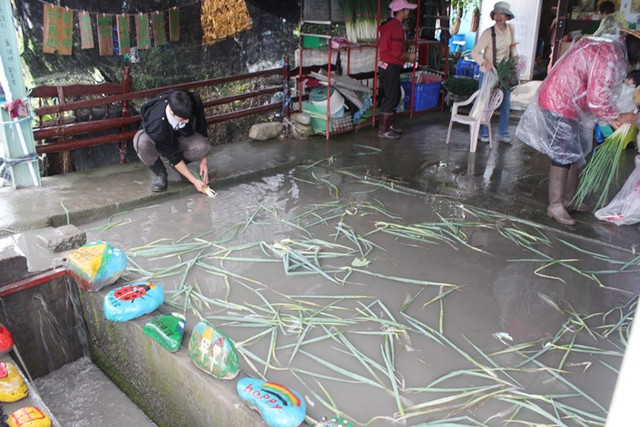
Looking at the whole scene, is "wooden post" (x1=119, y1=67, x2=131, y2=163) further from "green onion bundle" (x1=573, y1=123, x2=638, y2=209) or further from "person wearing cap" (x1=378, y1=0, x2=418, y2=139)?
"green onion bundle" (x1=573, y1=123, x2=638, y2=209)

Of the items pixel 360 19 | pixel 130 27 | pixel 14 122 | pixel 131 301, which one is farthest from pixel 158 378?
pixel 360 19

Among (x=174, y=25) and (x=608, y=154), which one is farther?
(x=174, y=25)

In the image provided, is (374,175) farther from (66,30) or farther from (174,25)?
(66,30)

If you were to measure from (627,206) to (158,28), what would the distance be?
194 inches

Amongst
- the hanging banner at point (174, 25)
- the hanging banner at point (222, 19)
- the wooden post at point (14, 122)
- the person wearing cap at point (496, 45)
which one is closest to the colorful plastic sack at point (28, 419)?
the wooden post at point (14, 122)

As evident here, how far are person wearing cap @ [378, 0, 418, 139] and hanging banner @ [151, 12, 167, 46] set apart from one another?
275 cm

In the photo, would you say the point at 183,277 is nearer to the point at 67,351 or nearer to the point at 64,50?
the point at 67,351

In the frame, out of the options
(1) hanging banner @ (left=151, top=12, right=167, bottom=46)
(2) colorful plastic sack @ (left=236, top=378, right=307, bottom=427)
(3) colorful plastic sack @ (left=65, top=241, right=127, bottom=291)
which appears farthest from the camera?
(1) hanging banner @ (left=151, top=12, right=167, bottom=46)

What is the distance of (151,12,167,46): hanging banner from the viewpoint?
5438mm

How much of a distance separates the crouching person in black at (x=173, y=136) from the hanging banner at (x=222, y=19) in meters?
1.77

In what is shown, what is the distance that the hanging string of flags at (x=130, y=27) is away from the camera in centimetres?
478


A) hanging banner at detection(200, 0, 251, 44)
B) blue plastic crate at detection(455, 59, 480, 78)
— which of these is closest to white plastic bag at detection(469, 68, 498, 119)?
hanging banner at detection(200, 0, 251, 44)

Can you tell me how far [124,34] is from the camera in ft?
17.2

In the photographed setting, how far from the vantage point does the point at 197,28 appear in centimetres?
587
